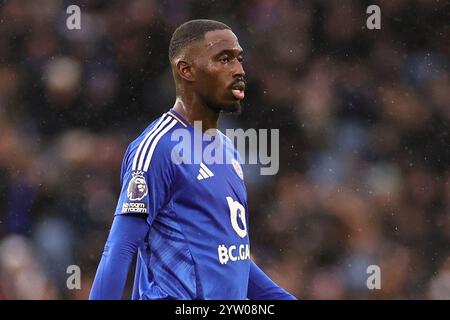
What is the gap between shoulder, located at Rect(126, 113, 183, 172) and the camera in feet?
11.5

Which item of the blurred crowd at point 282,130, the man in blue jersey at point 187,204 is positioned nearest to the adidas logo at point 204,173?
the man in blue jersey at point 187,204

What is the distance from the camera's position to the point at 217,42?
3846 millimetres

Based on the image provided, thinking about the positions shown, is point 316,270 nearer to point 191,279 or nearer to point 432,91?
point 432,91

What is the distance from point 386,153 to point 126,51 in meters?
2.37

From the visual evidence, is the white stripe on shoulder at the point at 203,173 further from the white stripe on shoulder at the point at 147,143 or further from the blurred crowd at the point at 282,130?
the blurred crowd at the point at 282,130

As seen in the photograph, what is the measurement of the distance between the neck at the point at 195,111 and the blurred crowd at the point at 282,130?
3.53 m

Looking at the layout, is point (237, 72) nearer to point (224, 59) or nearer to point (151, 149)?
point (224, 59)

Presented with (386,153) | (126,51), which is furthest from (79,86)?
(386,153)

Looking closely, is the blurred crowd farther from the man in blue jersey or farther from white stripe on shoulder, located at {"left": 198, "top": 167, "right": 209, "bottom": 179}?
white stripe on shoulder, located at {"left": 198, "top": 167, "right": 209, "bottom": 179}

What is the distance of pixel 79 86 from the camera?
757 cm

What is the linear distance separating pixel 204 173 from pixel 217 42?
0.58 metres

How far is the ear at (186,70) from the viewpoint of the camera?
12.7ft

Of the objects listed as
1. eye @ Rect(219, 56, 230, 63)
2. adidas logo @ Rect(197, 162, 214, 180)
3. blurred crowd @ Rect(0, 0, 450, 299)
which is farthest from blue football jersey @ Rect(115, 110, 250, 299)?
blurred crowd @ Rect(0, 0, 450, 299)
